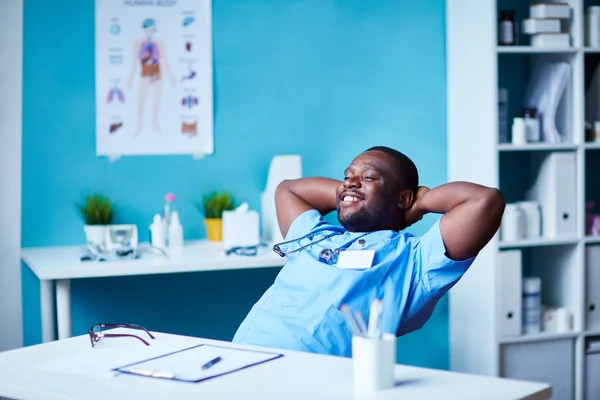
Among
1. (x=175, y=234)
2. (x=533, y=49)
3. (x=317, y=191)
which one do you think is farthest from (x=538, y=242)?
(x=175, y=234)

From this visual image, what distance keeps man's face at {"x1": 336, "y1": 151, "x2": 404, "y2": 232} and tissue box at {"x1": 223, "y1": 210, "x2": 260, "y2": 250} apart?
3.30ft

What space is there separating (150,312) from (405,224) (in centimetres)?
156

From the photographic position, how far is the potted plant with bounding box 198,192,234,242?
3.43m

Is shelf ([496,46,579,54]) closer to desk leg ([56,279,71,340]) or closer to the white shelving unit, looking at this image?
the white shelving unit

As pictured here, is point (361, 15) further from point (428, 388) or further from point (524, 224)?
point (428, 388)

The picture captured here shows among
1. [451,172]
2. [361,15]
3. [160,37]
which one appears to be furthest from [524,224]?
[160,37]

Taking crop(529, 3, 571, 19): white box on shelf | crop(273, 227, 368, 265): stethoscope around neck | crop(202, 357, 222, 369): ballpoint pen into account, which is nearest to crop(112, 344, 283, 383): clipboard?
crop(202, 357, 222, 369): ballpoint pen

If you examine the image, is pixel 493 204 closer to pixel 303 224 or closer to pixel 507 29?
pixel 303 224

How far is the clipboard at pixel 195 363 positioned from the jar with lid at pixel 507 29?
224cm

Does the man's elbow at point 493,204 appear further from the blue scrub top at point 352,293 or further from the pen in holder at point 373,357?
the pen in holder at point 373,357

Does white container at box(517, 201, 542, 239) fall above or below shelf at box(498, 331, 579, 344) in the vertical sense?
above

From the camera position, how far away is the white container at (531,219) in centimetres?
358

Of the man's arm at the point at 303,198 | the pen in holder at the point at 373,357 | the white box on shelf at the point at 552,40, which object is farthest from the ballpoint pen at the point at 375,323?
the white box on shelf at the point at 552,40

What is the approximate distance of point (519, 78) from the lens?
3852mm
